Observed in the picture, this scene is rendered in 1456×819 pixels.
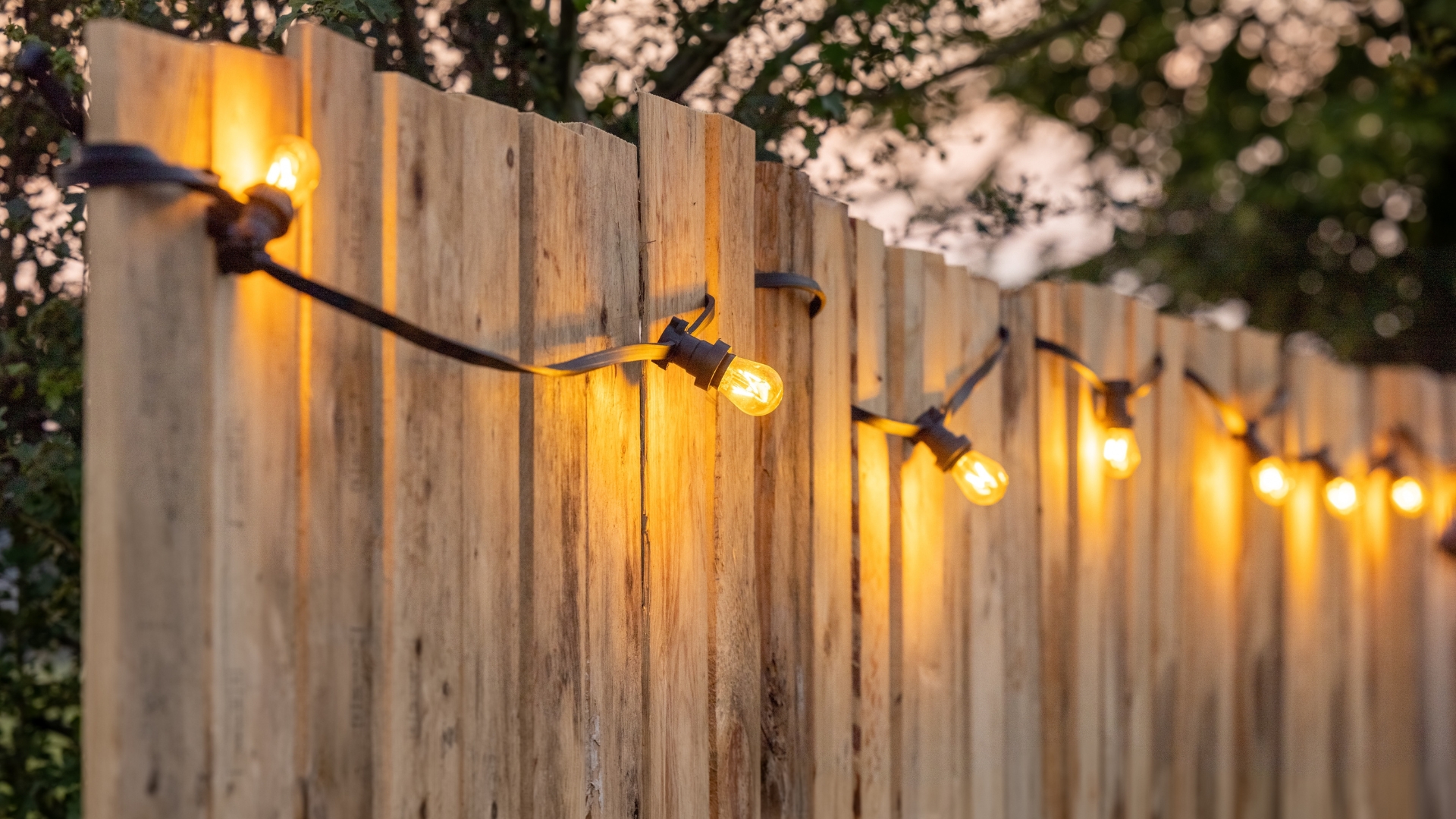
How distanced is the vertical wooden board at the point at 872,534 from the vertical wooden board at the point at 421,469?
93 centimetres

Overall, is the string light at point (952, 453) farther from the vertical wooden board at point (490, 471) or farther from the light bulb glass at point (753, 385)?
the vertical wooden board at point (490, 471)

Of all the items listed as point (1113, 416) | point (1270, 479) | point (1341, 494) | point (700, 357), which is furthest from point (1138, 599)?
point (700, 357)

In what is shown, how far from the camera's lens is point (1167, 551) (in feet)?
9.73

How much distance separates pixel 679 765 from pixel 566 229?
84 centimetres

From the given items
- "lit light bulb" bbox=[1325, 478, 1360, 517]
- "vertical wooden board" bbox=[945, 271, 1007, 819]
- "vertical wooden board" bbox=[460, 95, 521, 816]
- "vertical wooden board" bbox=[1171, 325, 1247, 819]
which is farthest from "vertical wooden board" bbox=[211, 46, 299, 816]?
"lit light bulb" bbox=[1325, 478, 1360, 517]

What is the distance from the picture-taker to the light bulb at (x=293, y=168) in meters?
1.17

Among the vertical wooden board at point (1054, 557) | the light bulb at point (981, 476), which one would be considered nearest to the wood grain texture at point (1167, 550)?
the vertical wooden board at point (1054, 557)

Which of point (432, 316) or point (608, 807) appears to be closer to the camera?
point (432, 316)

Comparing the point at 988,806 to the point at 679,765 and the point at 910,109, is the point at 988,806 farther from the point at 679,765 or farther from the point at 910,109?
the point at 910,109

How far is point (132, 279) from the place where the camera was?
109 cm

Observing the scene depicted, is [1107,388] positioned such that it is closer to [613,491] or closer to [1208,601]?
[1208,601]

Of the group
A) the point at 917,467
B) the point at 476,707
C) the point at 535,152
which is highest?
the point at 535,152

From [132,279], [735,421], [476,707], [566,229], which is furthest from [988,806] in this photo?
[132,279]

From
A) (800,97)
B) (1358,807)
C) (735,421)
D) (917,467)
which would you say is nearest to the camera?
(735,421)
